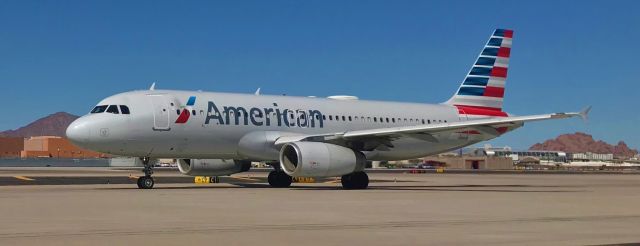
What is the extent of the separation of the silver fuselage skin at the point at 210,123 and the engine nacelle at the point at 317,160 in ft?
6.13

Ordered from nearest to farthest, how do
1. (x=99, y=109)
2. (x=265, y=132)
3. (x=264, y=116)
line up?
(x=99, y=109), (x=265, y=132), (x=264, y=116)

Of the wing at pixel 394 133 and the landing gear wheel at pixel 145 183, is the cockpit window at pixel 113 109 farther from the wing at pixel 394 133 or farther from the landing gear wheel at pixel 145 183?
the wing at pixel 394 133

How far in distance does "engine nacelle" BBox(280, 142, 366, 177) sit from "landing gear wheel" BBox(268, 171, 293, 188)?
3383 millimetres

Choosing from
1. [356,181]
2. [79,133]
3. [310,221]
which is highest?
[79,133]

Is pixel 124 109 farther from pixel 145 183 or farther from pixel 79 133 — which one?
pixel 145 183

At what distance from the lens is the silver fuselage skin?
3033cm

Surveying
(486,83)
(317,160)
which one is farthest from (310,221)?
(486,83)

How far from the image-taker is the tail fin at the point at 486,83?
136 feet

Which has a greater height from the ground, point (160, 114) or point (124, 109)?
point (124, 109)

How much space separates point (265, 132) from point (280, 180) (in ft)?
9.71

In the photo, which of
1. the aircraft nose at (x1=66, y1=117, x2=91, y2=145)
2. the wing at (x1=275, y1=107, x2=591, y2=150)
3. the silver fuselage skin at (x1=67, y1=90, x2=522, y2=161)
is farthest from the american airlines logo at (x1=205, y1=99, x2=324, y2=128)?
the aircraft nose at (x1=66, y1=117, x2=91, y2=145)

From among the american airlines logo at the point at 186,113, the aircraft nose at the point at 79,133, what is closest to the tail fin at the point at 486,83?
the american airlines logo at the point at 186,113

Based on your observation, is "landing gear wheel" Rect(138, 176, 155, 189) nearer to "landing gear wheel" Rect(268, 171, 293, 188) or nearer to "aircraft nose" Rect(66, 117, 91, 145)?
"aircraft nose" Rect(66, 117, 91, 145)

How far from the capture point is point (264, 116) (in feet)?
110
